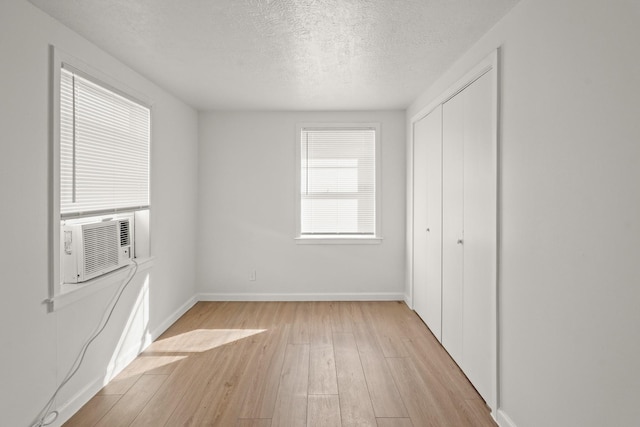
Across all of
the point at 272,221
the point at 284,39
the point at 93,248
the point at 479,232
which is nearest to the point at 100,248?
the point at 93,248

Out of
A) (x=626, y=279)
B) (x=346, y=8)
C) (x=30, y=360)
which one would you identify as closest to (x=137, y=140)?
(x=30, y=360)

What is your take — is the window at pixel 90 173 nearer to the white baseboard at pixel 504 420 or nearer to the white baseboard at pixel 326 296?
the white baseboard at pixel 326 296

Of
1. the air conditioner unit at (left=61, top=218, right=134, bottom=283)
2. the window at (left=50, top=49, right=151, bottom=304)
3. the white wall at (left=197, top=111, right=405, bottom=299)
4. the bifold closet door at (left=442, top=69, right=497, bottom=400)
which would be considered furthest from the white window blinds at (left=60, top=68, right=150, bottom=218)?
the bifold closet door at (left=442, top=69, right=497, bottom=400)

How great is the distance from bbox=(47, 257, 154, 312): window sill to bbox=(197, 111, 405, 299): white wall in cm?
197

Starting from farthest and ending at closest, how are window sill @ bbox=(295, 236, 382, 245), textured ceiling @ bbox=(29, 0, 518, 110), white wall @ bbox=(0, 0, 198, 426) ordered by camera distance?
1. window sill @ bbox=(295, 236, 382, 245)
2. textured ceiling @ bbox=(29, 0, 518, 110)
3. white wall @ bbox=(0, 0, 198, 426)

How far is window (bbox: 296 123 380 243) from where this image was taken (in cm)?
509

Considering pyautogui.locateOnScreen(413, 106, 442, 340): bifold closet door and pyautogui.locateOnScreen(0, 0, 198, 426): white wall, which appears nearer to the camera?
pyautogui.locateOnScreen(0, 0, 198, 426): white wall

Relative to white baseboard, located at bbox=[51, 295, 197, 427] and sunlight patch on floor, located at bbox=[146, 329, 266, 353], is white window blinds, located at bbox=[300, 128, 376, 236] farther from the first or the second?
white baseboard, located at bbox=[51, 295, 197, 427]

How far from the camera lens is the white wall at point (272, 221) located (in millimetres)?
5062

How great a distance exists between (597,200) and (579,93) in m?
0.48

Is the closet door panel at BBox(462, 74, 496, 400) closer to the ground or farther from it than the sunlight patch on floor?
farther from it

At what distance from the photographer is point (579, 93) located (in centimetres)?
166

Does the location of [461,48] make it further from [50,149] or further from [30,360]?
[30,360]

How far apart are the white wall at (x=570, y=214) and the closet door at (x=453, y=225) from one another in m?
0.71
